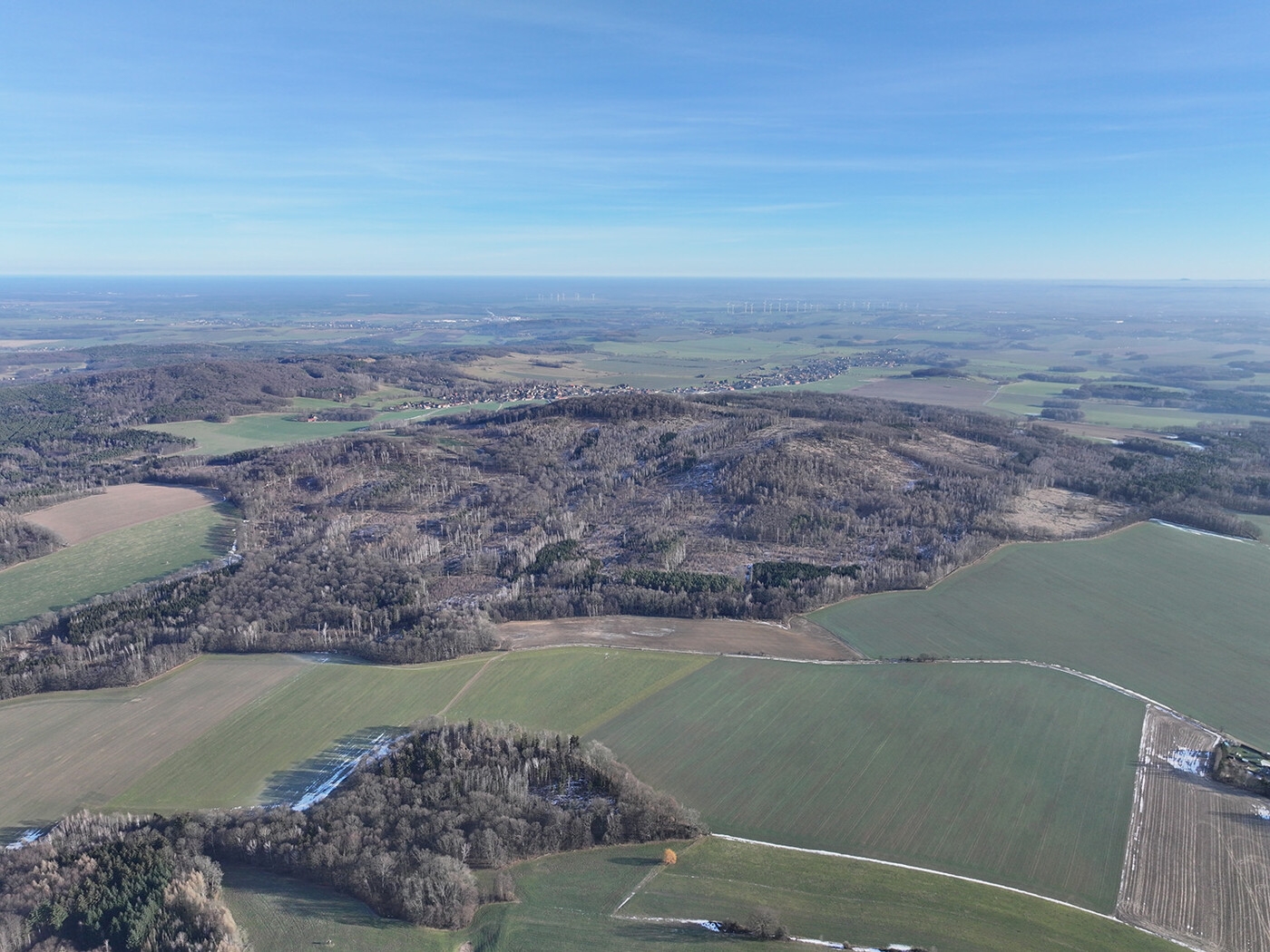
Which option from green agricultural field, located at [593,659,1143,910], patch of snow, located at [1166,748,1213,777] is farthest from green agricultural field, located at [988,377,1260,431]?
green agricultural field, located at [593,659,1143,910]

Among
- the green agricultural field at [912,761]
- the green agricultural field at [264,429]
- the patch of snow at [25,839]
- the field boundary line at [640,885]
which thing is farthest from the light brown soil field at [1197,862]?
the green agricultural field at [264,429]

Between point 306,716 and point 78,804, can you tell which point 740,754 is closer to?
point 306,716

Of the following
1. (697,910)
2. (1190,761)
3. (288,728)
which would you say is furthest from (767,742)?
(288,728)

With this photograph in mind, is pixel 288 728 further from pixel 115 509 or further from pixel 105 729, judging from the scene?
pixel 115 509

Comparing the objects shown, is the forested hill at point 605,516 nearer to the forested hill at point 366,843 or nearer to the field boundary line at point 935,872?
the forested hill at point 366,843

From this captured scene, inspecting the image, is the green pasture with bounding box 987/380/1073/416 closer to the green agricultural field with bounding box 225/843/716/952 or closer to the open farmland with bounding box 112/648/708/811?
the open farmland with bounding box 112/648/708/811
